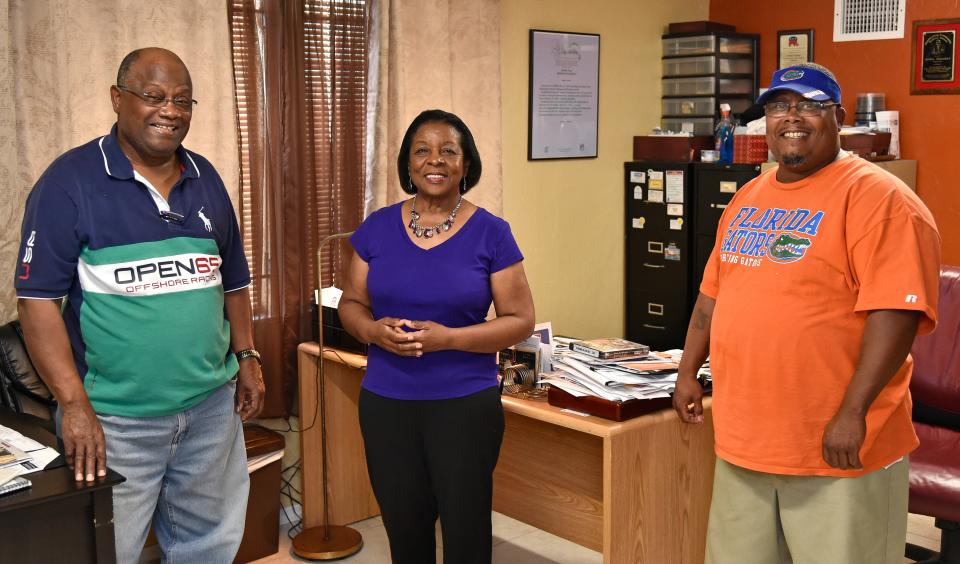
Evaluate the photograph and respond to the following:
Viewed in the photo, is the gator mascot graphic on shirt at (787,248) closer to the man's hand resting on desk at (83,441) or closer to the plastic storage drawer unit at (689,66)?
the man's hand resting on desk at (83,441)

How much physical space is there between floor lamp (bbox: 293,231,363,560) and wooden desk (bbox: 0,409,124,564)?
156 cm

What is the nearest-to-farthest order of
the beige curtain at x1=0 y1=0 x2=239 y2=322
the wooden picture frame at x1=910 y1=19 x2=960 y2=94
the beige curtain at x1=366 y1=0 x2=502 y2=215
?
the beige curtain at x1=0 y1=0 x2=239 y2=322, the beige curtain at x1=366 y1=0 x2=502 y2=215, the wooden picture frame at x1=910 y1=19 x2=960 y2=94

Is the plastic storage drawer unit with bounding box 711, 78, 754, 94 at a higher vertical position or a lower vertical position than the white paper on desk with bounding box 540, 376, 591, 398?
higher

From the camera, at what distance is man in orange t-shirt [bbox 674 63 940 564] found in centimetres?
205

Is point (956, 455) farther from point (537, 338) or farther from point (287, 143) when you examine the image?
point (287, 143)

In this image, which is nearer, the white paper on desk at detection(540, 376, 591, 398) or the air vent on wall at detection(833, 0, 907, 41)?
the white paper on desk at detection(540, 376, 591, 398)

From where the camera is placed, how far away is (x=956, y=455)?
3068 millimetres

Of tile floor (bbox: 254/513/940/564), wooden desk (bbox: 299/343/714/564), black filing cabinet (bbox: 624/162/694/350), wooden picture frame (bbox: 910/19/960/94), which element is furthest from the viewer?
black filing cabinet (bbox: 624/162/694/350)

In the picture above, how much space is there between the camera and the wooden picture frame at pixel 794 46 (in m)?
5.09

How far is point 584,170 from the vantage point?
16.3 feet

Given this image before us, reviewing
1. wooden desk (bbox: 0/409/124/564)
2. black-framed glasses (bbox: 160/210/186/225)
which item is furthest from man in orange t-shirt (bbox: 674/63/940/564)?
wooden desk (bbox: 0/409/124/564)

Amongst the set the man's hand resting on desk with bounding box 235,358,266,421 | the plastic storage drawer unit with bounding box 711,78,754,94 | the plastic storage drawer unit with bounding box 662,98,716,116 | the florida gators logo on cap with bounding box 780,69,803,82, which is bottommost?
the man's hand resting on desk with bounding box 235,358,266,421

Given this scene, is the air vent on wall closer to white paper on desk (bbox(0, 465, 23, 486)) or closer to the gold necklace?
the gold necklace

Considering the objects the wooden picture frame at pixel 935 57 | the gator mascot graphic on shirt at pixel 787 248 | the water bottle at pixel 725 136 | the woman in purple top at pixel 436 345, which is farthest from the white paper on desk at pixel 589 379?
the wooden picture frame at pixel 935 57
